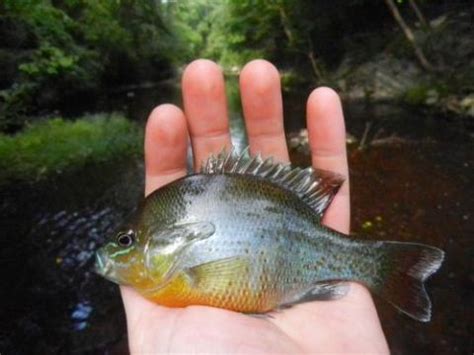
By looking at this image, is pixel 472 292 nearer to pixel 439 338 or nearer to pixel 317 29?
pixel 439 338

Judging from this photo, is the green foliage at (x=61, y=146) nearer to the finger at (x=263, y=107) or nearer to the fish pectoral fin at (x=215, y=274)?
the finger at (x=263, y=107)

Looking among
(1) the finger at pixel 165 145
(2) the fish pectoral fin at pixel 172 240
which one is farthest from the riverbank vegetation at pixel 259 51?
(2) the fish pectoral fin at pixel 172 240

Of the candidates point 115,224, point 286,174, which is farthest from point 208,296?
point 115,224

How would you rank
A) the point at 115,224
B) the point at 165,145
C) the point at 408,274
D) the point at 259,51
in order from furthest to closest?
the point at 259,51 < the point at 115,224 < the point at 165,145 < the point at 408,274

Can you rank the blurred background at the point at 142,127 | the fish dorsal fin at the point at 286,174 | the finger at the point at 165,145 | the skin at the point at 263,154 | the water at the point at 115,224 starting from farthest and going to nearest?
1. the blurred background at the point at 142,127
2. the water at the point at 115,224
3. the finger at the point at 165,145
4. the fish dorsal fin at the point at 286,174
5. the skin at the point at 263,154

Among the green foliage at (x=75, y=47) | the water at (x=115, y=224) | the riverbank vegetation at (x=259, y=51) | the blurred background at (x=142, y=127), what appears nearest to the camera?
the water at (x=115, y=224)

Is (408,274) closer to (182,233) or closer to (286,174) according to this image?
(286,174)

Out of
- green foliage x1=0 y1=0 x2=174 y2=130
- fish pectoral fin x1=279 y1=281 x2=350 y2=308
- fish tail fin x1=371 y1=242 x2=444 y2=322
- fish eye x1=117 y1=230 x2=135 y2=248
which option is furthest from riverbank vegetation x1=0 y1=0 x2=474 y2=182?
fish tail fin x1=371 y1=242 x2=444 y2=322
